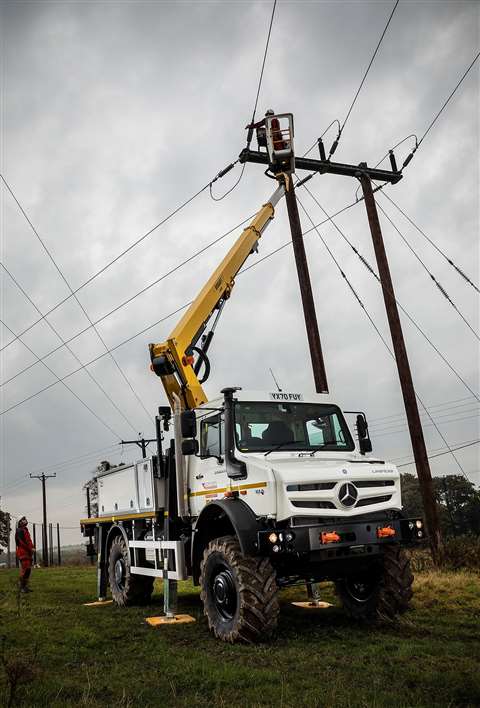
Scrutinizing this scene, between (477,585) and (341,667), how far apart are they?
17.5 ft

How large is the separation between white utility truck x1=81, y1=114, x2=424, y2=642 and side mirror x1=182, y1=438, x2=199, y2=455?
20mm

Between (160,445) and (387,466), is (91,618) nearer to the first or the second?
(160,445)

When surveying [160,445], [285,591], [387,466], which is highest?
[160,445]

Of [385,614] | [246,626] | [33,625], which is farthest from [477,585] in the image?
[33,625]

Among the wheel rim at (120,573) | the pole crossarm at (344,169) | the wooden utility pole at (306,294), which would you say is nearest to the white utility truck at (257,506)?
the wheel rim at (120,573)

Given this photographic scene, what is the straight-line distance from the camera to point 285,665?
648 centimetres

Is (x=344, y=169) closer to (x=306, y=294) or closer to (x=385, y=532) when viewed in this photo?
(x=306, y=294)

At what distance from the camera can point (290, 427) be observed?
9.03 metres

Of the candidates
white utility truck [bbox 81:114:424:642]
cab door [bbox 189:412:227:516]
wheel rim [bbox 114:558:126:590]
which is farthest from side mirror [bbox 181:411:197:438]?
wheel rim [bbox 114:558:126:590]

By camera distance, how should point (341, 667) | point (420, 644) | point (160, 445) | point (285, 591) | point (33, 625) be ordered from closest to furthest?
point (341, 667) → point (420, 644) → point (33, 625) → point (160, 445) → point (285, 591)

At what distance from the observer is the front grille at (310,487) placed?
297 inches

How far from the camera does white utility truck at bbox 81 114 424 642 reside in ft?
24.5

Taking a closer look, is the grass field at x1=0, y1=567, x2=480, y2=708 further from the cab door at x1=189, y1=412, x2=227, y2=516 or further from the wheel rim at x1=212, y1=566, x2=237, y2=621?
the cab door at x1=189, y1=412, x2=227, y2=516

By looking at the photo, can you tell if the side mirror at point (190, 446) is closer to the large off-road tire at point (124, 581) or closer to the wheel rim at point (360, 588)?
the wheel rim at point (360, 588)
